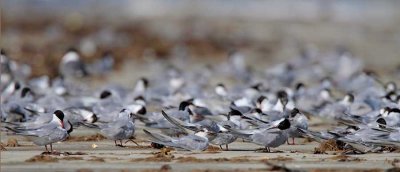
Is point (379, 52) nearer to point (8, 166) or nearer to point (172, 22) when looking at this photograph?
point (172, 22)

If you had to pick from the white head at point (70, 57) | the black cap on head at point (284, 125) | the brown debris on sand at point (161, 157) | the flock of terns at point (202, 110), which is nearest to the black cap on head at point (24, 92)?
Answer: the flock of terns at point (202, 110)

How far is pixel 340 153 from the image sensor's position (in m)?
8.77

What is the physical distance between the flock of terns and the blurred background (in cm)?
468

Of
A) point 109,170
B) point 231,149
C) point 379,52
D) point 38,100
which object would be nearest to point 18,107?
point 38,100

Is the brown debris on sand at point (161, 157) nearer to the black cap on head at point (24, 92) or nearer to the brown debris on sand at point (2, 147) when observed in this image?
the brown debris on sand at point (2, 147)

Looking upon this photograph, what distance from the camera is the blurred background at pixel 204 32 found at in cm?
2827

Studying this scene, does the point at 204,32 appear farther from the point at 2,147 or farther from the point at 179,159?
the point at 179,159

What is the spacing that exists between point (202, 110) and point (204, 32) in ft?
77.2

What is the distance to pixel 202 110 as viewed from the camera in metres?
11.8

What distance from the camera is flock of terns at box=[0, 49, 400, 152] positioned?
8922 millimetres

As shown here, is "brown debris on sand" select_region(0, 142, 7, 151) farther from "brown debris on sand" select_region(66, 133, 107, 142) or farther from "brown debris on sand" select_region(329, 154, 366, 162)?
"brown debris on sand" select_region(329, 154, 366, 162)

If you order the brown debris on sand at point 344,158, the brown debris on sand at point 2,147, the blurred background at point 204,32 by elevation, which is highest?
the blurred background at point 204,32

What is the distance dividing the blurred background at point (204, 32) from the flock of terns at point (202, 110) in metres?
4.68

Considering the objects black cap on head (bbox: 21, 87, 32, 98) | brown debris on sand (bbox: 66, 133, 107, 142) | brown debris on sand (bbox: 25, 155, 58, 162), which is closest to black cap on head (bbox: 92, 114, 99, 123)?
brown debris on sand (bbox: 66, 133, 107, 142)
